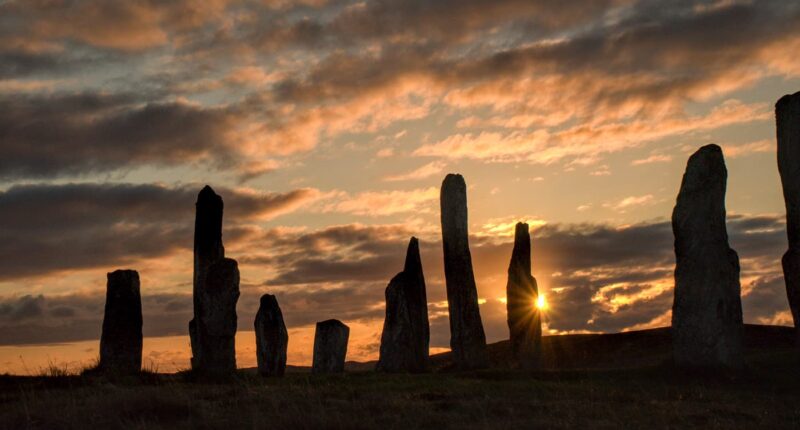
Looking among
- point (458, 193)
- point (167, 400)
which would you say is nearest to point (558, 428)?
point (167, 400)

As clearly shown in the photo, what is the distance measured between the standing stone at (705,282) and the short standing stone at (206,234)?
47.1 feet

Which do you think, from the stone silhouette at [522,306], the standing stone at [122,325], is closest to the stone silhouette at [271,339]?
the standing stone at [122,325]

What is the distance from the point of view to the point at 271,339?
33.2 metres

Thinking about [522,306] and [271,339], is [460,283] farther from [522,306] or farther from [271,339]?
[271,339]

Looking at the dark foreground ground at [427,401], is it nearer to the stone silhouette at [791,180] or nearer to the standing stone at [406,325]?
the stone silhouette at [791,180]

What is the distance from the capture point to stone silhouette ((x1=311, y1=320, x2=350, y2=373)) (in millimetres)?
→ 35250

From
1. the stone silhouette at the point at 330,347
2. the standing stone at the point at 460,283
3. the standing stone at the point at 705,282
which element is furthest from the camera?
the standing stone at the point at 460,283

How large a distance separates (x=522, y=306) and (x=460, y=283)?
2629mm

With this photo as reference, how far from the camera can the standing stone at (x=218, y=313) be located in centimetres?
2930

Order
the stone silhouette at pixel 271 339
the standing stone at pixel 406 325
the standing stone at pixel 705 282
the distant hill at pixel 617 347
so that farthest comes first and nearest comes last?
the distant hill at pixel 617 347
the standing stone at pixel 406 325
the stone silhouette at pixel 271 339
the standing stone at pixel 705 282

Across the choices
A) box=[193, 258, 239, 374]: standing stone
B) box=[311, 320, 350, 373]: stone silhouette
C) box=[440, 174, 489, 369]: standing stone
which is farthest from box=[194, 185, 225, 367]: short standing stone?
box=[440, 174, 489, 369]: standing stone

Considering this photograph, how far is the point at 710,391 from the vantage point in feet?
85.0

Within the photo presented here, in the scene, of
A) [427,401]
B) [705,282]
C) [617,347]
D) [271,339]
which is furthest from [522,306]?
[427,401]

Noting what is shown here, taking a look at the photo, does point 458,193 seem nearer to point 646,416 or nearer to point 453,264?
point 453,264
